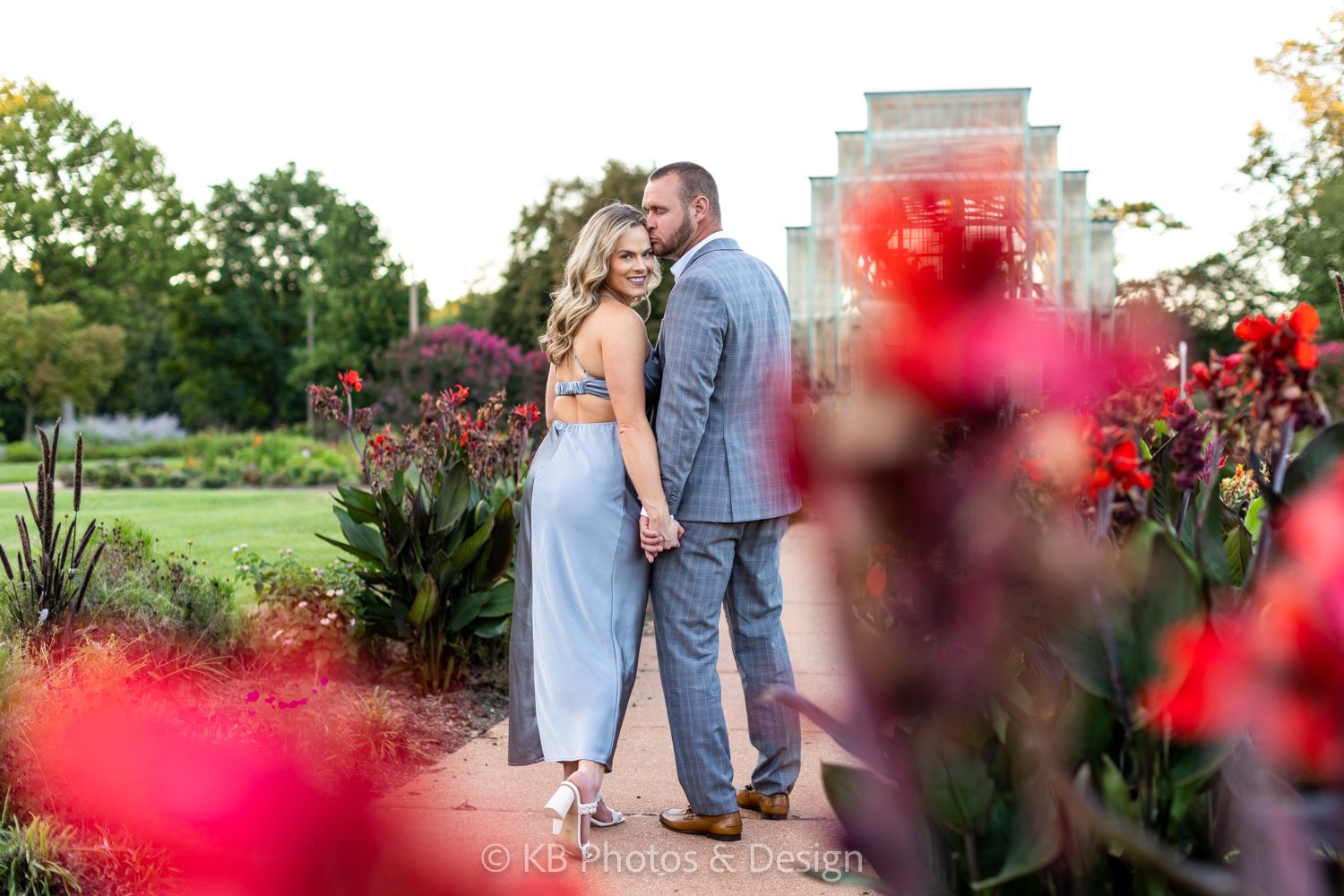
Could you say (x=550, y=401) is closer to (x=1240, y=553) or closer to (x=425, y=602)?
(x=425, y=602)

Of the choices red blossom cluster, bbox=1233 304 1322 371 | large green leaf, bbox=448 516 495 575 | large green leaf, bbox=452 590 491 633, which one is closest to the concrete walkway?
large green leaf, bbox=452 590 491 633

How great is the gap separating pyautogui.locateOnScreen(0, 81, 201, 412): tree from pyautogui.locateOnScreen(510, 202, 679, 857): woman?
42.4 meters

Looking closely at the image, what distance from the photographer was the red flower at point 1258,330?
1270mm

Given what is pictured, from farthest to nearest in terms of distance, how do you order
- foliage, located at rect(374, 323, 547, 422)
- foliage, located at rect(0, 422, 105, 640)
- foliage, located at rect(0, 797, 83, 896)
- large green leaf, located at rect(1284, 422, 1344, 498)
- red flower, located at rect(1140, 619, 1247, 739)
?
1. foliage, located at rect(374, 323, 547, 422)
2. foliage, located at rect(0, 422, 105, 640)
3. foliage, located at rect(0, 797, 83, 896)
4. large green leaf, located at rect(1284, 422, 1344, 498)
5. red flower, located at rect(1140, 619, 1247, 739)

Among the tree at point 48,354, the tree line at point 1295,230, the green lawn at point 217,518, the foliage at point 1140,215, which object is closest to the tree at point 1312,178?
the tree line at point 1295,230

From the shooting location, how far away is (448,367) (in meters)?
Answer: 19.8

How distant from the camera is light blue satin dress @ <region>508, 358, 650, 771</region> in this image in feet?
11.1

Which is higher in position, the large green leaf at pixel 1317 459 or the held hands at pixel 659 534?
the large green leaf at pixel 1317 459

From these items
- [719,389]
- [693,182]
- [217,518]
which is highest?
[693,182]

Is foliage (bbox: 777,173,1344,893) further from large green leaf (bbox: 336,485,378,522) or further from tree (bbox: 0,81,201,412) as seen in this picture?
tree (bbox: 0,81,201,412)

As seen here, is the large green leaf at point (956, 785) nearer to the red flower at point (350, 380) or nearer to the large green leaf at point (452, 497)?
the large green leaf at point (452, 497)

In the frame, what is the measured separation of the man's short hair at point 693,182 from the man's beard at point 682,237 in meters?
0.06

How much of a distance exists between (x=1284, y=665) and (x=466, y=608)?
13.5ft

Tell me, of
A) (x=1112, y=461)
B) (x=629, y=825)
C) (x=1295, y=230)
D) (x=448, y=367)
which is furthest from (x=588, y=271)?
(x=1295, y=230)
